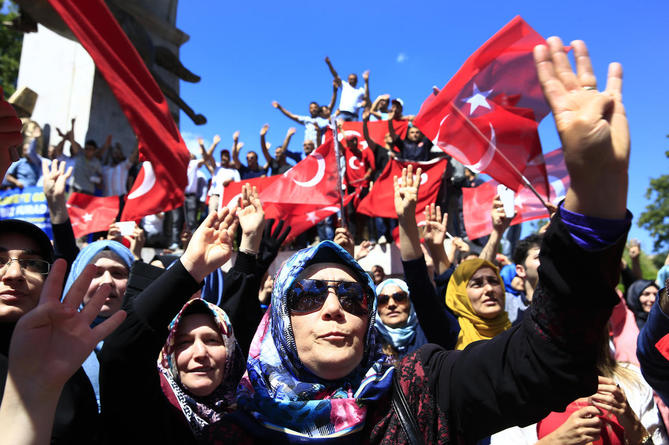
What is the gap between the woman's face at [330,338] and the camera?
68.0 inches

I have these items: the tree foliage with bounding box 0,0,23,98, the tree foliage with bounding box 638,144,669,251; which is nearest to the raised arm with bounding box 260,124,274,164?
the tree foliage with bounding box 0,0,23,98

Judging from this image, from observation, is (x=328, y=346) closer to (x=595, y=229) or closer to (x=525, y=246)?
(x=595, y=229)

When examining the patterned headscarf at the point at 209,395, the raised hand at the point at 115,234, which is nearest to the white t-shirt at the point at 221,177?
the raised hand at the point at 115,234

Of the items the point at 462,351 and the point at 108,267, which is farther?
the point at 108,267

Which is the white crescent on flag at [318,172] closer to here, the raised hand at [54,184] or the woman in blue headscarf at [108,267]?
the raised hand at [54,184]

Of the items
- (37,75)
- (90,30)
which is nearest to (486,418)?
(90,30)

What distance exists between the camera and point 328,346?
174 cm

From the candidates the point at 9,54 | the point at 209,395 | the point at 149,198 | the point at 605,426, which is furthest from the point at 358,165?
the point at 9,54

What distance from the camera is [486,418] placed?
143cm

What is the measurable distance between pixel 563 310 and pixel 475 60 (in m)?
3.70

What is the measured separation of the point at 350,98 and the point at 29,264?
742cm

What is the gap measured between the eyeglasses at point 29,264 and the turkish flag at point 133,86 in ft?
6.45

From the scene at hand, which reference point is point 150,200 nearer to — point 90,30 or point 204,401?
point 90,30

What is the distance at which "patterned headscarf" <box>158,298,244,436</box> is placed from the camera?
204 cm
